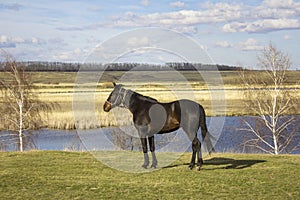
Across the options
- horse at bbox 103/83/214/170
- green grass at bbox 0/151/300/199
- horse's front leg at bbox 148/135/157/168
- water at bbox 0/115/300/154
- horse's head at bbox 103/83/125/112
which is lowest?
water at bbox 0/115/300/154

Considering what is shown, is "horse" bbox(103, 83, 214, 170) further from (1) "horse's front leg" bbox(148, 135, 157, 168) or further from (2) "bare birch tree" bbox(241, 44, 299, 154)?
(2) "bare birch tree" bbox(241, 44, 299, 154)

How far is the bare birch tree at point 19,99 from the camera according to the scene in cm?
1897

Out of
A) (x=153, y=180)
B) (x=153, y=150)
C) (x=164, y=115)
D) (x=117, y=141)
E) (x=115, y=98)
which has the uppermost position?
(x=115, y=98)

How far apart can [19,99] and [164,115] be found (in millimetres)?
11406

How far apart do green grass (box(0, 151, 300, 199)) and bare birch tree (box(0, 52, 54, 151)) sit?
25.1 ft

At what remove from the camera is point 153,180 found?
341 inches

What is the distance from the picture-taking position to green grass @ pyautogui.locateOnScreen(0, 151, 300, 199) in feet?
24.5

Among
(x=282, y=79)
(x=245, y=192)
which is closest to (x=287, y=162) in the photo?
(x=245, y=192)

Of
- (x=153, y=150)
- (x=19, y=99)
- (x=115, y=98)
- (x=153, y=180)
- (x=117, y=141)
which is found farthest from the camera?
(x=117, y=141)

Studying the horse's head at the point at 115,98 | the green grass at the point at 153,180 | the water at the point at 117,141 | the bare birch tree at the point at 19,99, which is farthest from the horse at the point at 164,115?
the bare birch tree at the point at 19,99

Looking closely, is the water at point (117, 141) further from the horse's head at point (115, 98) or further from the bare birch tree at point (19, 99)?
the horse's head at point (115, 98)

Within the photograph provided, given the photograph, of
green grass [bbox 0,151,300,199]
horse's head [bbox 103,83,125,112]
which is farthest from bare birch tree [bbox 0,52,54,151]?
horse's head [bbox 103,83,125,112]

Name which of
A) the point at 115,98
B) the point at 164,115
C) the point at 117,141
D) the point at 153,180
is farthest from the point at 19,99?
the point at 153,180

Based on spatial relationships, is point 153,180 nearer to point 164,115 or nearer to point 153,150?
point 153,150
